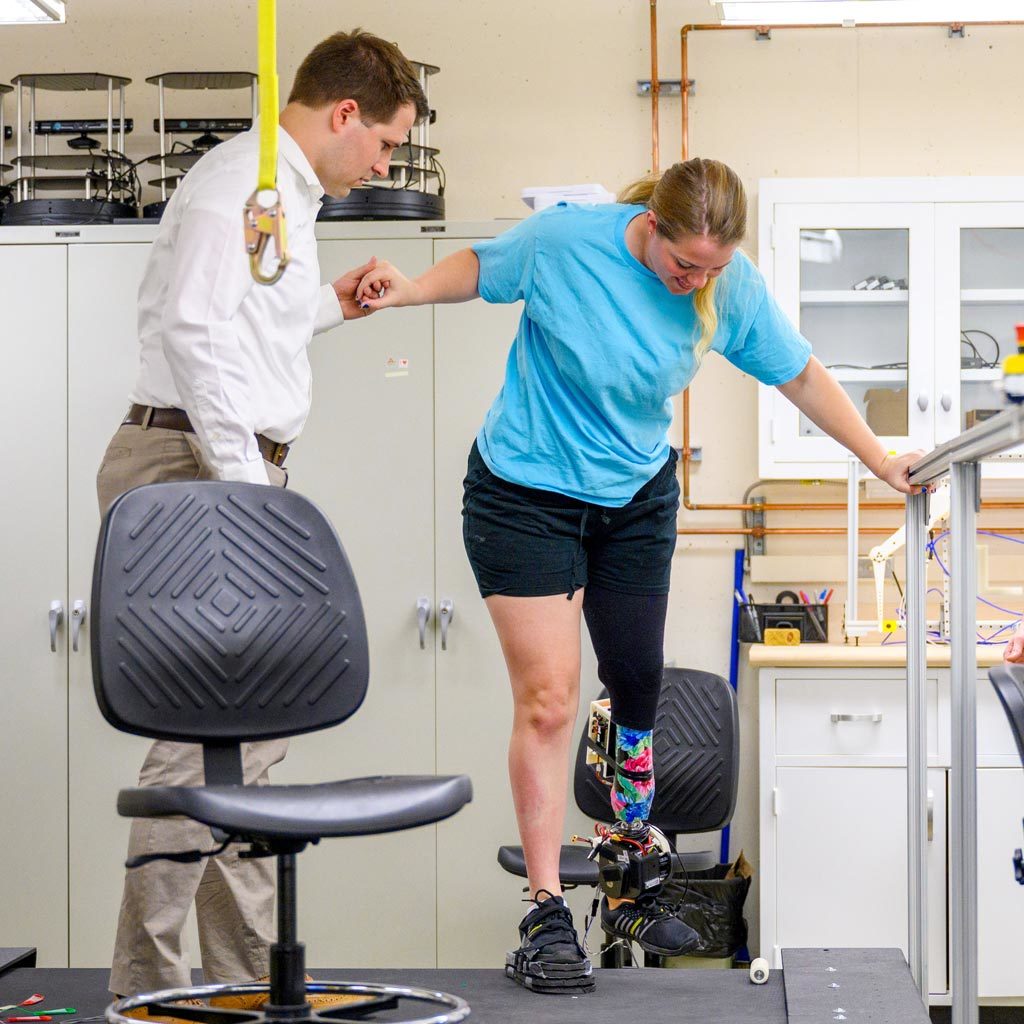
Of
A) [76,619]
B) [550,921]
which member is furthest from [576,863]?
[76,619]

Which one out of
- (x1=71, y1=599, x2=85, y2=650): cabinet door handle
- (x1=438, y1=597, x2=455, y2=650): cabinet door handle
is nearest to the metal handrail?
(x1=438, y1=597, x2=455, y2=650): cabinet door handle

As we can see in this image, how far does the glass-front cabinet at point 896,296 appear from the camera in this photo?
3676 millimetres

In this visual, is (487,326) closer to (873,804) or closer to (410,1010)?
(873,804)

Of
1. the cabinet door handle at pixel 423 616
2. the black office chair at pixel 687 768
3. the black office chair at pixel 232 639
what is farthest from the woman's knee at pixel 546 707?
the cabinet door handle at pixel 423 616

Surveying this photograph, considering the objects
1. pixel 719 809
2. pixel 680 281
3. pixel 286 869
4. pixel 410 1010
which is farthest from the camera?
pixel 719 809

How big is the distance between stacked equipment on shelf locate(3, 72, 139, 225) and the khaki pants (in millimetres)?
1815

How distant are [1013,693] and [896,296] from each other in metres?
2.45

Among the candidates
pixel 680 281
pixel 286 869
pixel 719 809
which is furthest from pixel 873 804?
pixel 286 869

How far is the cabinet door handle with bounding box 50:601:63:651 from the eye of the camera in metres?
3.50

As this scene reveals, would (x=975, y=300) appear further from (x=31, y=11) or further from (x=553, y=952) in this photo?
(x=31, y=11)

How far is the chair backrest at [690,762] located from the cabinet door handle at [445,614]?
1.67ft

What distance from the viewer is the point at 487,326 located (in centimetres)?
352

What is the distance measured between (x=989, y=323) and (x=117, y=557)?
2.72 m

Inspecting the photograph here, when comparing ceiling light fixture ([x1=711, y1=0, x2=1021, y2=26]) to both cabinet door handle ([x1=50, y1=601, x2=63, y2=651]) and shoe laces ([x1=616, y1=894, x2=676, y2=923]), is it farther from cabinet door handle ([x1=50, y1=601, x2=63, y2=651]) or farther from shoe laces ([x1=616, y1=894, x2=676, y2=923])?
cabinet door handle ([x1=50, y1=601, x2=63, y2=651])
